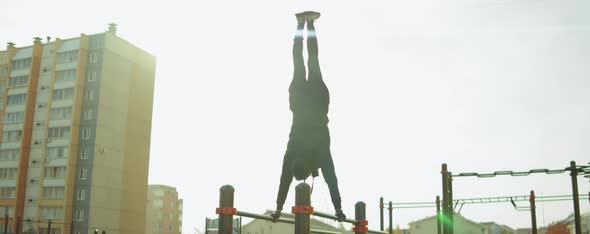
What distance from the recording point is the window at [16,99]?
199 ft

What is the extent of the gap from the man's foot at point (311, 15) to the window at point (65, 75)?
184 feet

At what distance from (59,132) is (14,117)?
6390 millimetres

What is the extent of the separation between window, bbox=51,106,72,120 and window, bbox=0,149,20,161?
5.22m

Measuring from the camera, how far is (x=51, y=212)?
56.0 metres

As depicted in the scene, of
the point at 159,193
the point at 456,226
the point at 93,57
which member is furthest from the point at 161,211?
the point at 456,226

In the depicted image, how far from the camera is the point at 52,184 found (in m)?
56.5

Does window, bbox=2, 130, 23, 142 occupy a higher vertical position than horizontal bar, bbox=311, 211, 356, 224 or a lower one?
higher

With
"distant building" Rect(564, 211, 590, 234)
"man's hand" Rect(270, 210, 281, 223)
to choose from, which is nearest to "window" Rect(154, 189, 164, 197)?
"distant building" Rect(564, 211, 590, 234)

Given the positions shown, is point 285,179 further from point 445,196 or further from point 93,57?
point 93,57

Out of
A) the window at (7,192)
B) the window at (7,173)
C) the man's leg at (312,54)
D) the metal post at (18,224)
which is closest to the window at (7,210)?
the window at (7,192)

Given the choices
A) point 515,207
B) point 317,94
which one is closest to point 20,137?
point 515,207

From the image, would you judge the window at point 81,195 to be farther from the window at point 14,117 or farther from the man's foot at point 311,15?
the man's foot at point 311,15

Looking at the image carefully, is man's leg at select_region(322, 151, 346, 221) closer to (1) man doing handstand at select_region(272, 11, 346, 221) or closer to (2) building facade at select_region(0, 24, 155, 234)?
(1) man doing handstand at select_region(272, 11, 346, 221)

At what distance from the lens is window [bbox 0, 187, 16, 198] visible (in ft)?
189
